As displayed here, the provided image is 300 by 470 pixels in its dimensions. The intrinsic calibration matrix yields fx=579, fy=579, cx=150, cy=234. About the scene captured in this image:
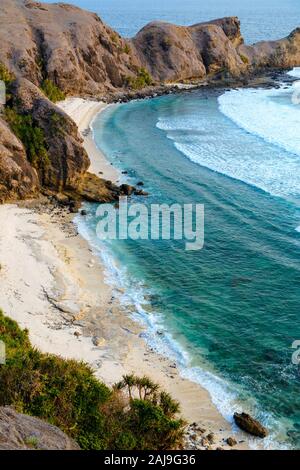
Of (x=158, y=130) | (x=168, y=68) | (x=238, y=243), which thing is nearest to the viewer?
(x=238, y=243)

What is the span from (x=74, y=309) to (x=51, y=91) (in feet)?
149

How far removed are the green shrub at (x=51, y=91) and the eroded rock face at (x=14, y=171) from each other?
27015 mm

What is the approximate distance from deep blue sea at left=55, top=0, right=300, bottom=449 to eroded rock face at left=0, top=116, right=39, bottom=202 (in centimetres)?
466

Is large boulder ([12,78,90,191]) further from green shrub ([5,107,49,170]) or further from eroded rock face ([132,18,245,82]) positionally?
eroded rock face ([132,18,245,82])

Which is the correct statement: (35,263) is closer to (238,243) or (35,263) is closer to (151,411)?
(238,243)

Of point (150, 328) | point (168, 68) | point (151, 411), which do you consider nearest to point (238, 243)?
point (150, 328)

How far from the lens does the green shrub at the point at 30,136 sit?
39969 millimetres

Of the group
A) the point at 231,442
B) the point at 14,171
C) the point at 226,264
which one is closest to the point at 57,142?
the point at 14,171

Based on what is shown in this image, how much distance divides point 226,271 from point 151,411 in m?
13.9

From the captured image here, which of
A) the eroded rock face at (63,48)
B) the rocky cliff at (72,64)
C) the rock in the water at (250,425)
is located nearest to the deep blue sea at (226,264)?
the rock in the water at (250,425)

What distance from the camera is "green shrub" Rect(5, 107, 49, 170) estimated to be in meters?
40.0

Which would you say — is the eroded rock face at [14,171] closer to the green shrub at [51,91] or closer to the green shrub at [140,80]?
the green shrub at [51,91]

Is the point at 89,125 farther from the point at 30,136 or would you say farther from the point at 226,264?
the point at 226,264
